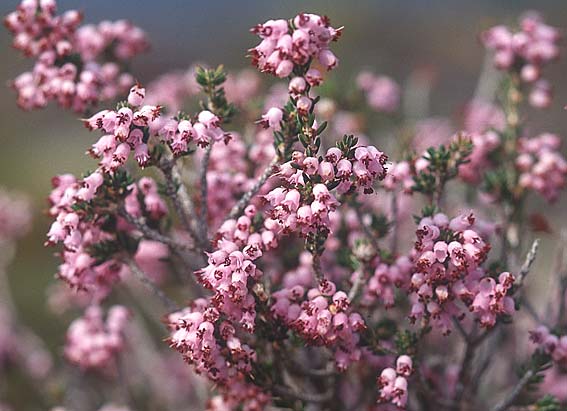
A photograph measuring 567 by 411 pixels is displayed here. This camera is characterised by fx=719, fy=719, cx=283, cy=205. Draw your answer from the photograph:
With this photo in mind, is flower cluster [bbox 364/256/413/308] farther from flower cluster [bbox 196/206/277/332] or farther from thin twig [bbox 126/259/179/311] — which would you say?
thin twig [bbox 126/259/179/311]

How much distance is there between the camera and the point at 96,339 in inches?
212

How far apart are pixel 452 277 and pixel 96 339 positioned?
9.87 ft

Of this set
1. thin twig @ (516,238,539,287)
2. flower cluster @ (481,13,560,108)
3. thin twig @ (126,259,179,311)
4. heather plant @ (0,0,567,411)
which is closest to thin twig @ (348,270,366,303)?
heather plant @ (0,0,567,411)

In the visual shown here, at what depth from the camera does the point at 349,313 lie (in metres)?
3.57

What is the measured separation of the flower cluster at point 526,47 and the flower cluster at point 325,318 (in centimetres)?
296

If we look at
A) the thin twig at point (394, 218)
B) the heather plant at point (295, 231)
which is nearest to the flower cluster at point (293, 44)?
the heather plant at point (295, 231)

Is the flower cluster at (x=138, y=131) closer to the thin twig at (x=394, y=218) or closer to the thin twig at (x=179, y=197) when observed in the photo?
the thin twig at (x=179, y=197)

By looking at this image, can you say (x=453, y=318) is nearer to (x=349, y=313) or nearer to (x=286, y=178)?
(x=349, y=313)

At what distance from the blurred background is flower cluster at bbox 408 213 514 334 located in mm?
12104

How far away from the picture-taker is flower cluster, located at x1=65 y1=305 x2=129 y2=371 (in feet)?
17.6

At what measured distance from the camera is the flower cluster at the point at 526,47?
5.51 metres

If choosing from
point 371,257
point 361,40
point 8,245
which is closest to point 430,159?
point 371,257

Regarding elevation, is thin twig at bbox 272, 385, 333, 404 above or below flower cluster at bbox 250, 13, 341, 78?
below

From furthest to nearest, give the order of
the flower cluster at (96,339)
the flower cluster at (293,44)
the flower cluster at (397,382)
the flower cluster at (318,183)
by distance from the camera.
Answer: the flower cluster at (96,339) < the flower cluster at (397,382) < the flower cluster at (293,44) < the flower cluster at (318,183)
